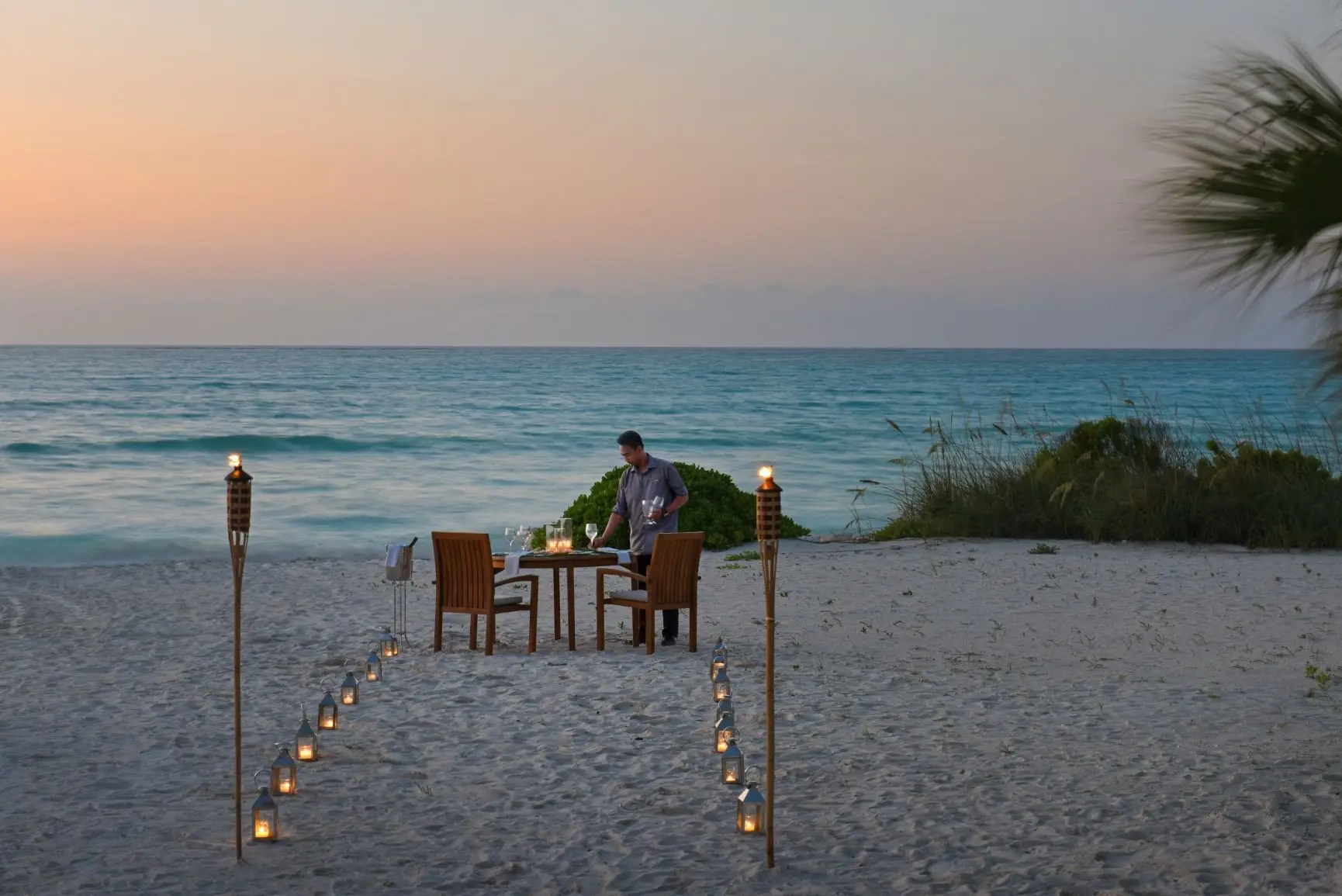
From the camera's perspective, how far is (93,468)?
2883 cm

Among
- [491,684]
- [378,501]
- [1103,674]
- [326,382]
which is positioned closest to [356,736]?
[491,684]

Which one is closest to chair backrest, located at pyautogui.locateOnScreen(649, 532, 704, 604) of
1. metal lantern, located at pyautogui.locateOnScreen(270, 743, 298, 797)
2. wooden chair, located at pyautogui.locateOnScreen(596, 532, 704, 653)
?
wooden chair, located at pyautogui.locateOnScreen(596, 532, 704, 653)

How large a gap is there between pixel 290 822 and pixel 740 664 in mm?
3604

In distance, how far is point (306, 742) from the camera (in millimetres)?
5707

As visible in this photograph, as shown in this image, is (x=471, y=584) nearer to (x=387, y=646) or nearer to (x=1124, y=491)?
(x=387, y=646)

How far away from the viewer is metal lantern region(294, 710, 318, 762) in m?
5.68

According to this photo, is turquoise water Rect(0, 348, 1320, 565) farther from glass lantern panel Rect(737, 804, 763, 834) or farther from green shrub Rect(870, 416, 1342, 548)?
glass lantern panel Rect(737, 804, 763, 834)

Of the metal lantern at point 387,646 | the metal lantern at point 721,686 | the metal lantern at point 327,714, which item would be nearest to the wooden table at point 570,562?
the metal lantern at point 387,646

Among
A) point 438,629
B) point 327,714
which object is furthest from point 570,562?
point 327,714

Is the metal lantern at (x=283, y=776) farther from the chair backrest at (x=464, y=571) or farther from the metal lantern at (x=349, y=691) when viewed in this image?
the chair backrest at (x=464, y=571)

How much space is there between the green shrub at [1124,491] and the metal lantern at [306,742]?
910 cm

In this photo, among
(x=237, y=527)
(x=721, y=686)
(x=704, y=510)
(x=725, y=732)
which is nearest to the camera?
(x=237, y=527)

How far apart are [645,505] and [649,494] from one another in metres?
0.08

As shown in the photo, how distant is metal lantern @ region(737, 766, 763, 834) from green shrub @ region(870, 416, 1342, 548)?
9060 mm
